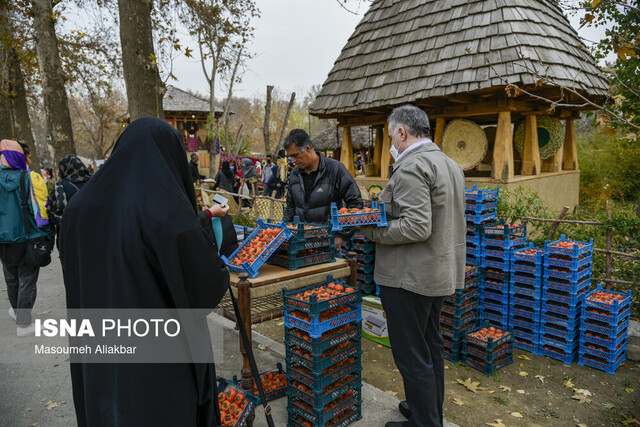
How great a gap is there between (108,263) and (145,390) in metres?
0.63

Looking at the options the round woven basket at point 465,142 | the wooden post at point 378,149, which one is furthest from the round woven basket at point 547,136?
the wooden post at point 378,149

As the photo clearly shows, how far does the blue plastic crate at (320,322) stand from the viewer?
305cm

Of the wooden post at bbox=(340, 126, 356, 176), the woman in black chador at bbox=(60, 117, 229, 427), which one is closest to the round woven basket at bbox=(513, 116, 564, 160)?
the wooden post at bbox=(340, 126, 356, 176)

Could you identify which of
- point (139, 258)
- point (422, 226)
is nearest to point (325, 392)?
point (422, 226)

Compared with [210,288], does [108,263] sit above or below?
above

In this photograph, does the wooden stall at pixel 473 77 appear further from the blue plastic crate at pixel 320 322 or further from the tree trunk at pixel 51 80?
the tree trunk at pixel 51 80

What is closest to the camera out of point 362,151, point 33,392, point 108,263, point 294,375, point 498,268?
point 108,263

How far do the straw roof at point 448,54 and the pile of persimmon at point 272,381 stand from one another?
19.6 ft

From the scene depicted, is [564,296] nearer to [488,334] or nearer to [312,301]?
[488,334]

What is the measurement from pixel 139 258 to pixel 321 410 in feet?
7.12

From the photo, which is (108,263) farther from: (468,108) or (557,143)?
(557,143)

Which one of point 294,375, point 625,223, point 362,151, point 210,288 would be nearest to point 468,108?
point 625,223

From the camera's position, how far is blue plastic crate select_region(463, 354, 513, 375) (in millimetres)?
4641

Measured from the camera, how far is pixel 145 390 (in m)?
1.85
